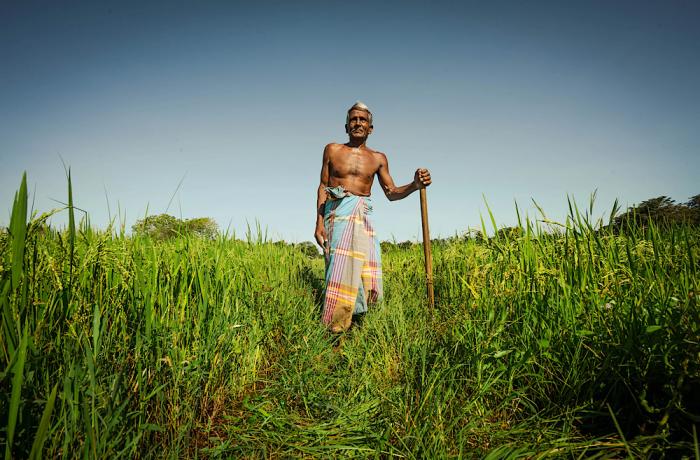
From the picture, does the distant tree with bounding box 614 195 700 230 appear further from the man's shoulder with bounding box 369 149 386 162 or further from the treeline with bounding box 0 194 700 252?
the man's shoulder with bounding box 369 149 386 162

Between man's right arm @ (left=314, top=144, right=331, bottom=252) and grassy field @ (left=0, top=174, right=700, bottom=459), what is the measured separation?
1691 millimetres

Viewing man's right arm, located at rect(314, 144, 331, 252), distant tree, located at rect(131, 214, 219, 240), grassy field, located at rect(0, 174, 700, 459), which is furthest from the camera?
man's right arm, located at rect(314, 144, 331, 252)

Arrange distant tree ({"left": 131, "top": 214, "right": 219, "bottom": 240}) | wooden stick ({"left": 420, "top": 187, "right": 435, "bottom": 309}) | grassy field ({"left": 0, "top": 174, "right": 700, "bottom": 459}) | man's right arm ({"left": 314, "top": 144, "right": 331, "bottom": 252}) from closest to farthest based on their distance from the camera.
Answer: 1. grassy field ({"left": 0, "top": 174, "right": 700, "bottom": 459})
2. distant tree ({"left": 131, "top": 214, "right": 219, "bottom": 240})
3. wooden stick ({"left": 420, "top": 187, "right": 435, "bottom": 309})
4. man's right arm ({"left": 314, "top": 144, "right": 331, "bottom": 252})

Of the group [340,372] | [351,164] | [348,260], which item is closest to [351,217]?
[348,260]

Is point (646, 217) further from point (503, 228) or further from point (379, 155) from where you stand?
point (379, 155)

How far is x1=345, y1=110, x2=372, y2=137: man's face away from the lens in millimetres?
4004

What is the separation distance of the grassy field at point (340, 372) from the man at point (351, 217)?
110cm

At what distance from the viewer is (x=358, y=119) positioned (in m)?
4.00

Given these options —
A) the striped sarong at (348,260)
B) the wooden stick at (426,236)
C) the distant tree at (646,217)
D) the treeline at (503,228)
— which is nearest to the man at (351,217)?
the striped sarong at (348,260)

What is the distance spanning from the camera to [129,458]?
3.54ft

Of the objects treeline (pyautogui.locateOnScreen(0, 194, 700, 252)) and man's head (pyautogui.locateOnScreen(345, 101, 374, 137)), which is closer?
treeline (pyautogui.locateOnScreen(0, 194, 700, 252))

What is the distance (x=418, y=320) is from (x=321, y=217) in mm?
1709

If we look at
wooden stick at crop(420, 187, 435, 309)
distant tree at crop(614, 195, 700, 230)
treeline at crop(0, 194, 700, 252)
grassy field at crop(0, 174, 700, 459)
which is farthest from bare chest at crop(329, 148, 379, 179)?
distant tree at crop(614, 195, 700, 230)

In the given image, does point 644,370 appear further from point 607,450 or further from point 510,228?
point 510,228
